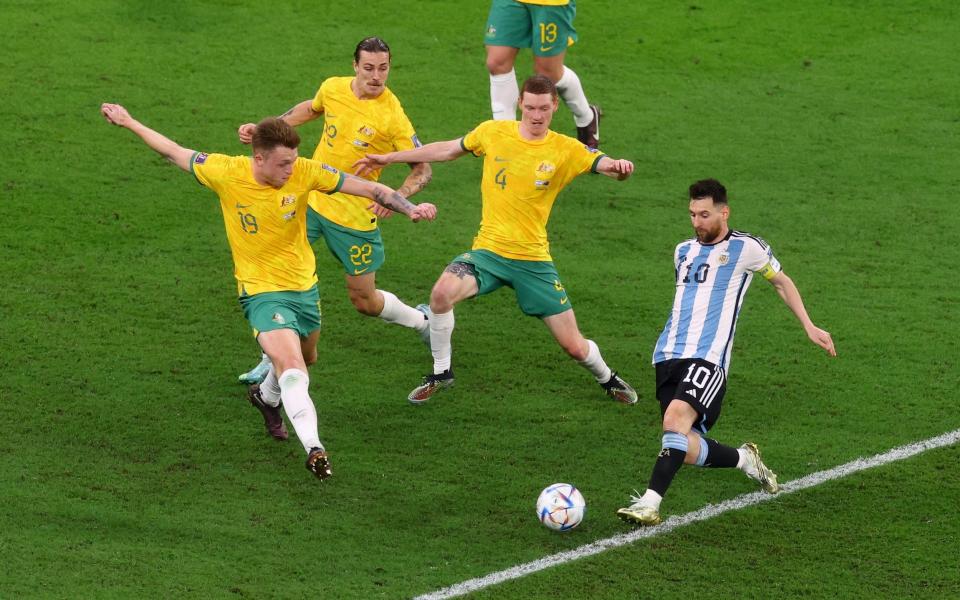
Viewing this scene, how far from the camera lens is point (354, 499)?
26.0 ft

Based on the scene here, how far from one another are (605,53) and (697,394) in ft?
26.2

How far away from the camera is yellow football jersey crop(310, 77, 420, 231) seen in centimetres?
949

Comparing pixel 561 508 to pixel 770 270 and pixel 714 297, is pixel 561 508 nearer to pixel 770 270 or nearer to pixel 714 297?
pixel 714 297

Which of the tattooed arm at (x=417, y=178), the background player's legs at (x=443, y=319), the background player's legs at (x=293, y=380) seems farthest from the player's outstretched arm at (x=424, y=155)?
the background player's legs at (x=293, y=380)

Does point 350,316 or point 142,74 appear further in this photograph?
point 142,74

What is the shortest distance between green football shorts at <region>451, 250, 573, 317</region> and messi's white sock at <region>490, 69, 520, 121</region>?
2499 millimetres

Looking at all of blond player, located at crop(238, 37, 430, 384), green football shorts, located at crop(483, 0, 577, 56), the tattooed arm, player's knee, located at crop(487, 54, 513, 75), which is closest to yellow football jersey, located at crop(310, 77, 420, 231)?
blond player, located at crop(238, 37, 430, 384)

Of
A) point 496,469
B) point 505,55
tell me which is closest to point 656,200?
point 505,55

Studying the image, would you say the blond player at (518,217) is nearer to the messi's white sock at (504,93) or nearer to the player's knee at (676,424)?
the player's knee at (676,424)

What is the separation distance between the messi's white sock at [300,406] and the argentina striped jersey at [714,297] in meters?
2.02

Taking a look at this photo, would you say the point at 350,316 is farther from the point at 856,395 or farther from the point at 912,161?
the point at 912,161

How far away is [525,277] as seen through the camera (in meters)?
8.95

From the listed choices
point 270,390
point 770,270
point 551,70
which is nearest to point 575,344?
point 770,270

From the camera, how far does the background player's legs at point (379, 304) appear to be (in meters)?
9.56
